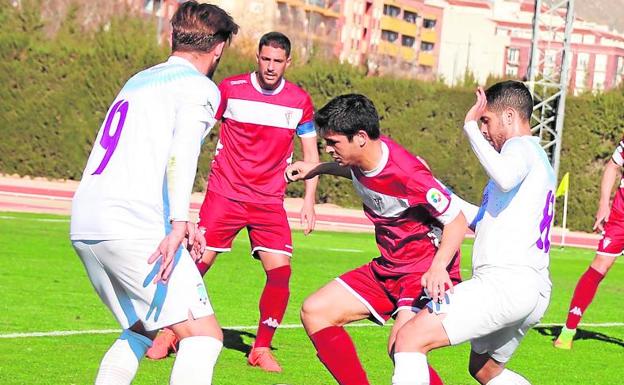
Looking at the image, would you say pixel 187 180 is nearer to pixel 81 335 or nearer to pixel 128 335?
pixel 128 335

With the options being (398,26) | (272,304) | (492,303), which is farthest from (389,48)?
(492,303)

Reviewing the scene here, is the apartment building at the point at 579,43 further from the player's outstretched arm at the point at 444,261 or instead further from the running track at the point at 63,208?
the player's outstretched arm at the point at 444,261

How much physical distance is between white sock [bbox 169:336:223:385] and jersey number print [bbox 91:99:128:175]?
33.5 inches

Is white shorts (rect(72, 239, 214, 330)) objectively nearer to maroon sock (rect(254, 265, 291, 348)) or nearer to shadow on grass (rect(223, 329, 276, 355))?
maroon sock (rect(254, 265, 291, 348))

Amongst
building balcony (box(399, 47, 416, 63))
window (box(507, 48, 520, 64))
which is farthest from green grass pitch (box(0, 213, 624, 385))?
window (box(507, 48, 520, 64))

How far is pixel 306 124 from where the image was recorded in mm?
9117

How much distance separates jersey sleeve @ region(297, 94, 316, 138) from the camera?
9070 millimetres

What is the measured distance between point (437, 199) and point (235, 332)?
390 centimetres

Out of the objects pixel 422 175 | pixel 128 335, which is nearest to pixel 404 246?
pixel 422 175

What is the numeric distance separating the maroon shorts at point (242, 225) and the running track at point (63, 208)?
13.2 meters

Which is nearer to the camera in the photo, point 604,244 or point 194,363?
point 194,363

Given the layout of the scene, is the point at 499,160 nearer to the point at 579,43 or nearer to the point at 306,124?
the point at 306,124

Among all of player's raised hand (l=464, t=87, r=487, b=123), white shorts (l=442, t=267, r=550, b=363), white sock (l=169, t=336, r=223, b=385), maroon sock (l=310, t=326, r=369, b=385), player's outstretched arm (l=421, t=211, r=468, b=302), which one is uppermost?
player's raised hand (l=464, t=87, r=487, b=123)

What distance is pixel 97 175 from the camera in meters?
5.33
